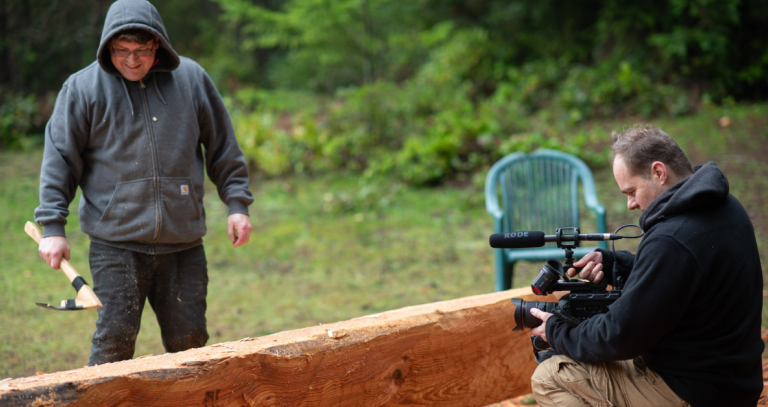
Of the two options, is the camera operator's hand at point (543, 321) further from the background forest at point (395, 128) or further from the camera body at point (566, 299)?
the background forest at point (395, 128)

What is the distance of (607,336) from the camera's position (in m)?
1.94

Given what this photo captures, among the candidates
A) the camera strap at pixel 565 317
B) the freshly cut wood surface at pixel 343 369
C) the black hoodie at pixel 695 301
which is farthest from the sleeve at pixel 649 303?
the freshly cut wood surface at pixel 343 369

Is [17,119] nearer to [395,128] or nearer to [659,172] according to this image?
[395,128]

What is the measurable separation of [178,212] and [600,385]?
195cm

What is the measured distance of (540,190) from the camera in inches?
187

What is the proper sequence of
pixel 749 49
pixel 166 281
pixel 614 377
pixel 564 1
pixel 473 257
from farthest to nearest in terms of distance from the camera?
pixel 564 1
pixel 749 49
pixel 473 257
pixel 166 281
pixel 614 377

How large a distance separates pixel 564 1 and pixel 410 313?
1002 centimetres

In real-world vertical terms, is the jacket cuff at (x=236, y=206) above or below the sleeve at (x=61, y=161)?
below

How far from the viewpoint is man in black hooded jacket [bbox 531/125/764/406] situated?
1.85 meters

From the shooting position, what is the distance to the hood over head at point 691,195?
1852 mm

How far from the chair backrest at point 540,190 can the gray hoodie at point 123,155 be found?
88.3 inches

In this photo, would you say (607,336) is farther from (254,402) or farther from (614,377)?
(254,402)

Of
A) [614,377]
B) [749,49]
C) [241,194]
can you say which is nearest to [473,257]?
[241,194]

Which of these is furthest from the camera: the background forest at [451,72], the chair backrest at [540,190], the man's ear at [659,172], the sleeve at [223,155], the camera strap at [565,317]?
the background forest at [451,72]
